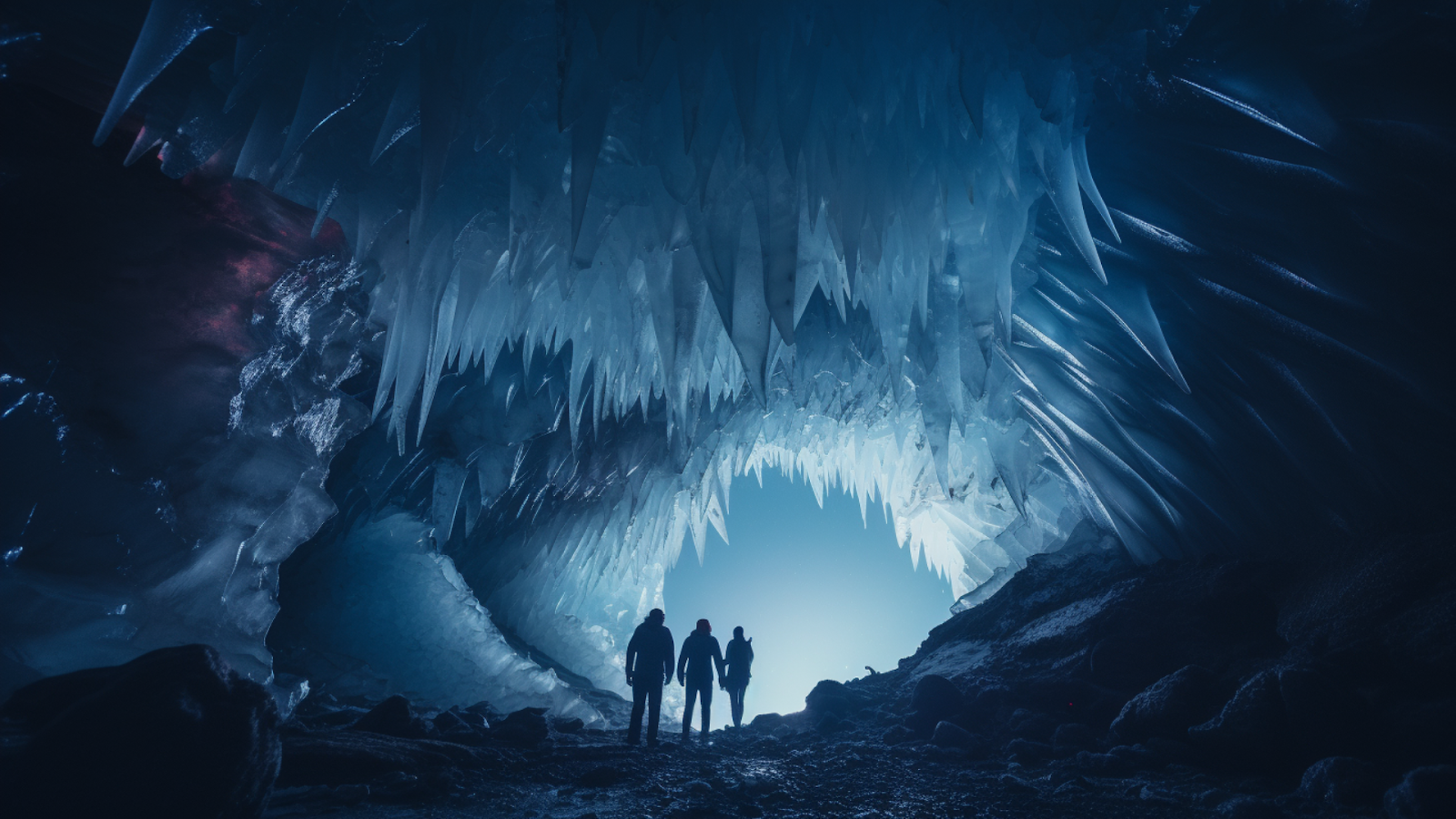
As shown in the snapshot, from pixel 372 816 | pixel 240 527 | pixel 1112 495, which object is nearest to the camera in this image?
pixel 372 816

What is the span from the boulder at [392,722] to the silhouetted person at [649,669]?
5.25 feet

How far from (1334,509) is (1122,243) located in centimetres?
201

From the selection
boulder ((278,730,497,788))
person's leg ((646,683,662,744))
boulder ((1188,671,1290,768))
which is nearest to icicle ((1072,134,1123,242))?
boulder ((1188,671,1290,768))

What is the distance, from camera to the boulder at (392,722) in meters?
3.80

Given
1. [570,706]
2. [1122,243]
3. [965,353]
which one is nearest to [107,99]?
[965,353]

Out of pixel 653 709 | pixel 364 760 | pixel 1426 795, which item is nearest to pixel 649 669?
pixel 653 709

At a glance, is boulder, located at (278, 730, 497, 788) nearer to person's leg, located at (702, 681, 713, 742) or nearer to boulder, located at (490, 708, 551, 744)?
boulder, located at (490, 708, 551, 744)

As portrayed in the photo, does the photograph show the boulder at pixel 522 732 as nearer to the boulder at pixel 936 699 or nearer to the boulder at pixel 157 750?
the boulder at pixel 157 750

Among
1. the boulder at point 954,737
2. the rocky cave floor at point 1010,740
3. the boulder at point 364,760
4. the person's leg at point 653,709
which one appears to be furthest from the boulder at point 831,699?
the boulder at point 364,760

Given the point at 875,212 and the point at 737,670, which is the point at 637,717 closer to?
the point at 737,670

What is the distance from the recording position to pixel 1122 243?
375 cm

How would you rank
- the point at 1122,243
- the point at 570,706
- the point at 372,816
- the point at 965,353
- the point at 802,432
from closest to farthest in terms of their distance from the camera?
the point at 372,816 < the point at 1122,243 < the point at 965,353 < the point at 570,706 < the point at 802,432

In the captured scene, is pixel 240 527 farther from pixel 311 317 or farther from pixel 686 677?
pixel 686 677

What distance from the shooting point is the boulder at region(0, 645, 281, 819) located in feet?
5.39
